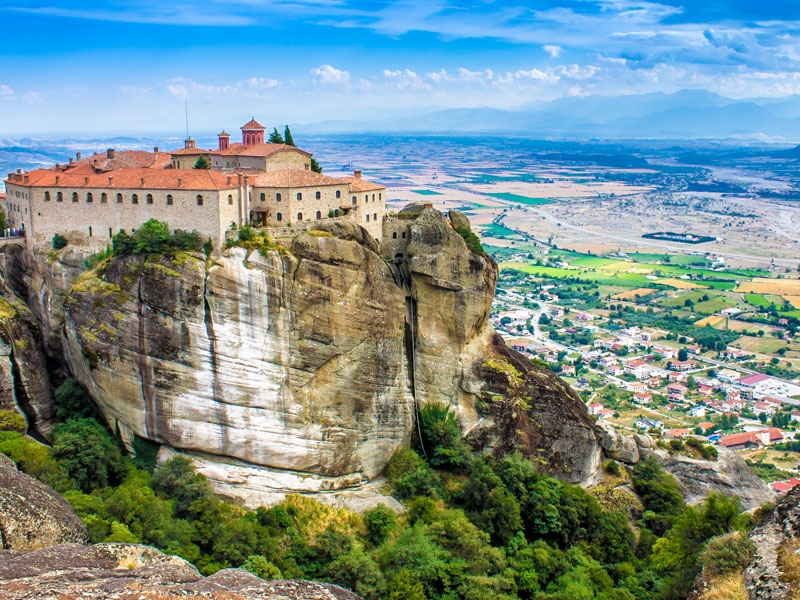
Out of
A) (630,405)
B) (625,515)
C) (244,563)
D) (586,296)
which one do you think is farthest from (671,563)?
(586,296)

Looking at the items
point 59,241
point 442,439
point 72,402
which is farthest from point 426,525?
point 59,241

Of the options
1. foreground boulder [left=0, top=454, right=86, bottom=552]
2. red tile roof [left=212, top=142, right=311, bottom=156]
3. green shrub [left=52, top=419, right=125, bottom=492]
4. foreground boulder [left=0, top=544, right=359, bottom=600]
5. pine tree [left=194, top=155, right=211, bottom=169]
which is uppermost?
red tile roof [left=212, top=142, right=311, bottom=156]

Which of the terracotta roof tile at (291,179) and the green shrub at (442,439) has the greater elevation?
the terracotta roof tile at (291,179)


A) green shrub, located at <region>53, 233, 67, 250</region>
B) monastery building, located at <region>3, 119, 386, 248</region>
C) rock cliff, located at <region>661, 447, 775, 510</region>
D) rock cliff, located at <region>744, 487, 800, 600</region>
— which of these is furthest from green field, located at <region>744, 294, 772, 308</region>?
rock cliff, located at <region>744, 487, 800, 600</region>

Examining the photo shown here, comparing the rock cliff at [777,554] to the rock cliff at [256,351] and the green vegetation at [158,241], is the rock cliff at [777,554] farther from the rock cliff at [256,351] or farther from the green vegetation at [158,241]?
the green vegetation at [158,241]

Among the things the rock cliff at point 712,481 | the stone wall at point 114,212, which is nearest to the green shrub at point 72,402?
the stone wall at point 114,212

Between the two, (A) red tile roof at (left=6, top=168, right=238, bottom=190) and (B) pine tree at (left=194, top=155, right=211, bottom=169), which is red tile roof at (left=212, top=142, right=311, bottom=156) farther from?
(A) red tile roof at (left=6, top=168, right=238, bottom=190)
